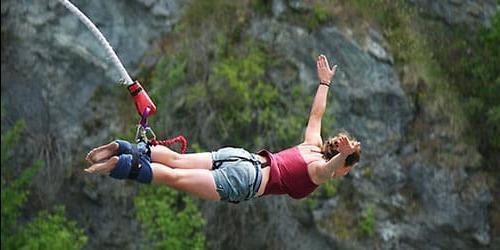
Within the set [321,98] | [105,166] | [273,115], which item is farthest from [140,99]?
[273,115]

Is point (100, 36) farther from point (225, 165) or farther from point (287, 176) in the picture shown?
point (287, 176)

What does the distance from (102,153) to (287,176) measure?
109 cm

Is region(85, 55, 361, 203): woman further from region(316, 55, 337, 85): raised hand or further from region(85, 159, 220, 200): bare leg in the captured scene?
region(316, 55, 337, 85): raised hand

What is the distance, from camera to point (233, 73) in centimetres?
902

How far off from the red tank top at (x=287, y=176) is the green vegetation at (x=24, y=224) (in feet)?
13.9

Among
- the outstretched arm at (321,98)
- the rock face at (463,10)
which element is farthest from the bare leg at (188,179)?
the rock face at (463,10)

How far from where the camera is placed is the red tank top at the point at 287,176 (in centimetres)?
529

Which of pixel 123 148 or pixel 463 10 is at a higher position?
pixel 463 10

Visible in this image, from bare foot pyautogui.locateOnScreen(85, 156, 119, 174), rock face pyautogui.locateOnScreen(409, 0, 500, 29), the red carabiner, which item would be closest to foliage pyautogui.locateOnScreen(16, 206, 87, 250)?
rock face pyautogui.locateOnScreen(409, 0, 500, 29)

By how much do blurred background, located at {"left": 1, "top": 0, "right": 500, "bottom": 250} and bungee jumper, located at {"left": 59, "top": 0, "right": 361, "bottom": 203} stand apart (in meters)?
3.47

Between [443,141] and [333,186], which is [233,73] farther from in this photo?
[443,141]

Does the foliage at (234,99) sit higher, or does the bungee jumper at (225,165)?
the foliage at (234,99)

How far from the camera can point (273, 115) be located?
8.94m

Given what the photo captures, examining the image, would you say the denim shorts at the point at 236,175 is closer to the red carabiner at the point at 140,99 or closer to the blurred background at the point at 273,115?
the red carabiner at the point at 140,99
